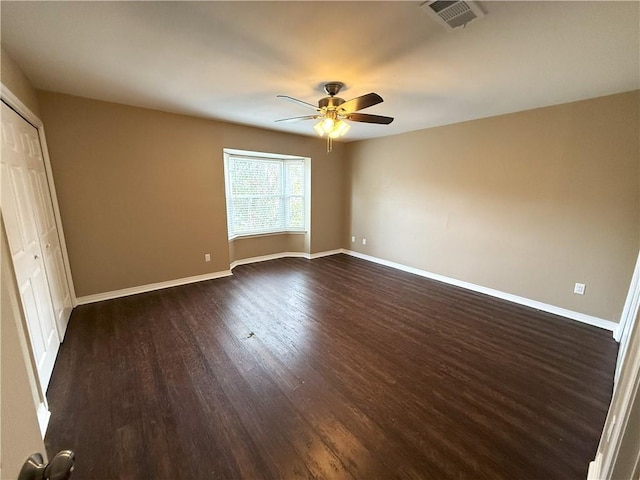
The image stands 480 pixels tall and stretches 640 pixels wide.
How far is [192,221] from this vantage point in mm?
3832

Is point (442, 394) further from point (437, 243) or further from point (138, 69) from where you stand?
point (138, 69)

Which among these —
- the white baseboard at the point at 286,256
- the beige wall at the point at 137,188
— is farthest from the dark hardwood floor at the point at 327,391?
the white baseboard at the point at 286,256

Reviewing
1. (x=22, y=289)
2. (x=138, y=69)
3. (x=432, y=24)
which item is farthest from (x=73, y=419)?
(x=432, y=24)

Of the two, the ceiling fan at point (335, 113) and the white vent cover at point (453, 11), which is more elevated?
the white vent cover at point (453, 11)

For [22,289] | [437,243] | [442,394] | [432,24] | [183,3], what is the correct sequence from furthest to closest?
1. [437,243]
2. [442,394]
3. [22,289]
4. [432,24]
5. [183,3]

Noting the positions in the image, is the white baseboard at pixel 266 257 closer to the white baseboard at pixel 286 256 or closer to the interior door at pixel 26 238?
the white baseboard at pixel 286 256

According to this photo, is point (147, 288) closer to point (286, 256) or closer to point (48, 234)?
point (48, 234)

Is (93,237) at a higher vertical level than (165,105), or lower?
lower

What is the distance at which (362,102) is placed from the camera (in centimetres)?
214

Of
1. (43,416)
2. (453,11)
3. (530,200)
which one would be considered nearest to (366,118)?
(453,11)

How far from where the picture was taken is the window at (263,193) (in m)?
4.66

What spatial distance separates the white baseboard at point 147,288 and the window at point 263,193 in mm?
809

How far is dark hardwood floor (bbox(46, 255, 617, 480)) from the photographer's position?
1.43 metres

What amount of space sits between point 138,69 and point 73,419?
2605mm
